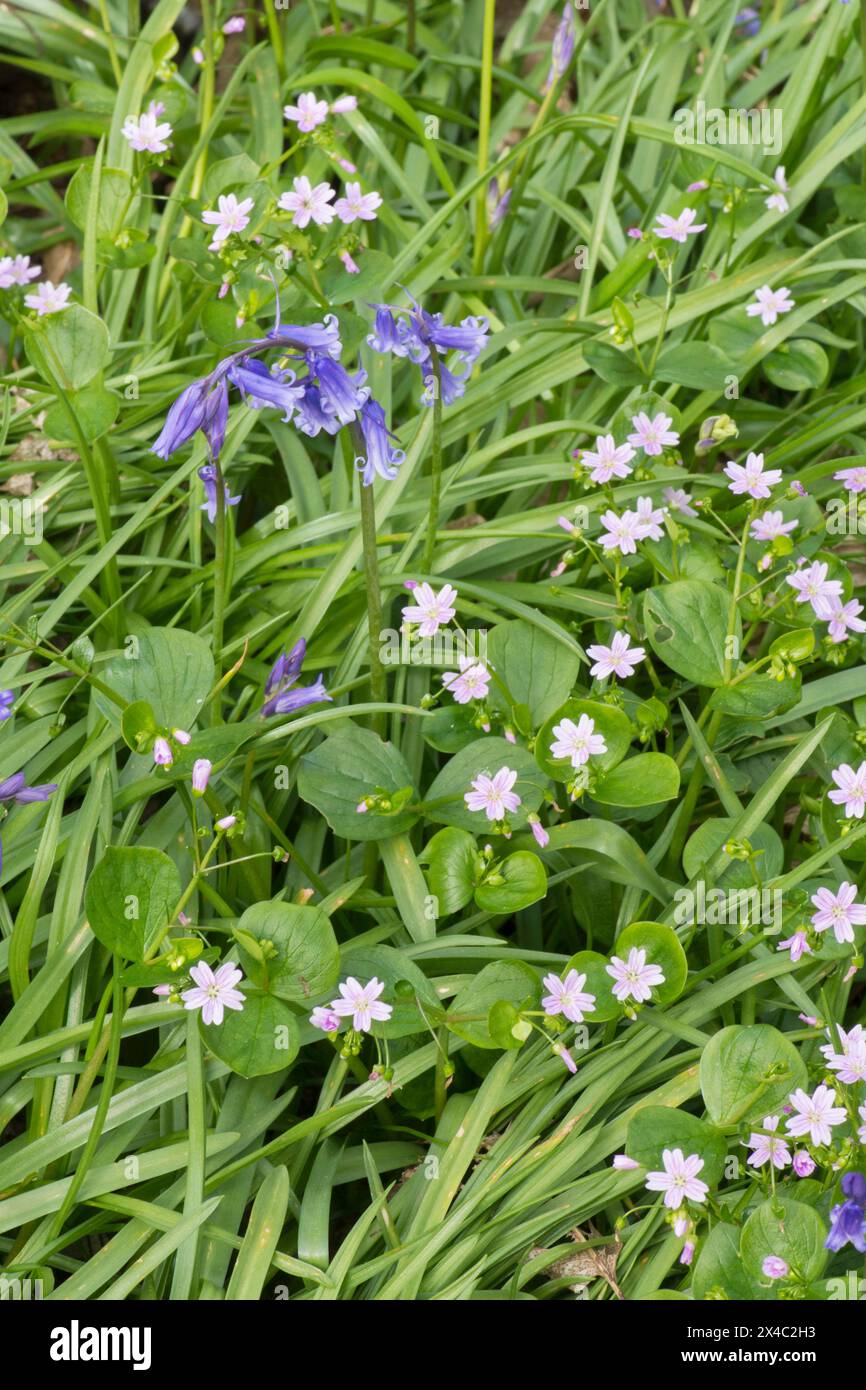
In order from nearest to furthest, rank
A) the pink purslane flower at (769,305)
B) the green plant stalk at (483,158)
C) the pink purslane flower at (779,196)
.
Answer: the pink purslane flower at (769,305) → the pink purslane flower at (779,196) → the green plant stalk at (483,158)

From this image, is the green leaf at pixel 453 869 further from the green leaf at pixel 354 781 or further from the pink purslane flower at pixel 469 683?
the pink purslane flower at pixel 469 683

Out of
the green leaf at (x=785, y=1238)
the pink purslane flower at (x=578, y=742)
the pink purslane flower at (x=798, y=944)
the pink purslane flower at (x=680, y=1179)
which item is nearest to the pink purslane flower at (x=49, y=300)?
the pink purslane flower at (x=578, y=742)

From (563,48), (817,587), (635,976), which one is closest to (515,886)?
(635,976)

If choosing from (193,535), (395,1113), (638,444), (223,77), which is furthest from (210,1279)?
(223,77)

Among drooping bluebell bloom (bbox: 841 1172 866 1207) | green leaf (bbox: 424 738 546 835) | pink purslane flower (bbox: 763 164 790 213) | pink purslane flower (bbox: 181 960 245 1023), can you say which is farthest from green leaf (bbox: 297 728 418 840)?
pink purslane flower (bbox: 763 164 790 213)

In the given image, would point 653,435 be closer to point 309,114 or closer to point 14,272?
point 309,114

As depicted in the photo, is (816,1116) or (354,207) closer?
(816,1116)
